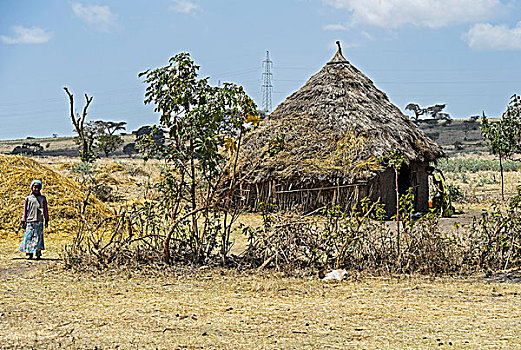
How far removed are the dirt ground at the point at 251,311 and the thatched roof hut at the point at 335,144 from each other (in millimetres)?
5904

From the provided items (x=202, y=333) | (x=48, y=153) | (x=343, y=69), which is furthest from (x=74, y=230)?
(x=48, y=153)

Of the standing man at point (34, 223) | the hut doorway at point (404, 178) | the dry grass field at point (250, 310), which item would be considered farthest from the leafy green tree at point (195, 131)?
the hut doorway at point (404, 178)

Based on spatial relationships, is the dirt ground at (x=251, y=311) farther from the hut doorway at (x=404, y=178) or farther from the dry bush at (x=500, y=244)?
the hut doorway at (x=404, y=178)

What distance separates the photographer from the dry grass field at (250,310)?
15.2 ft

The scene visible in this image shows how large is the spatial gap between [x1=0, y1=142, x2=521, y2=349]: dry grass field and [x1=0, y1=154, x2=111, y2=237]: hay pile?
361cm

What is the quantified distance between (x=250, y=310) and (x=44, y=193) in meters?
8.08

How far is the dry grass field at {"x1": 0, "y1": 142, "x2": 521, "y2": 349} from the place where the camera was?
4.63m

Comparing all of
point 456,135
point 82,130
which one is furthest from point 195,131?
point 456,135

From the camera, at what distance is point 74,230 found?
11.7m

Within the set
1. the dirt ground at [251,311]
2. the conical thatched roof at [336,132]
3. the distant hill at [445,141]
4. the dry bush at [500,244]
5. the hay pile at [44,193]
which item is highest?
the distant hill at [445,141]

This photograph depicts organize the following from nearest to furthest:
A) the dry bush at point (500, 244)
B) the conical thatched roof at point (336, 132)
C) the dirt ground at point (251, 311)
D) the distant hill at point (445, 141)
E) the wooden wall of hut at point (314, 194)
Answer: the dirt ground at point (251, 311)
the dry bush at point (500, 244)
the wooden wall of hut at point (314, 194)
the conical thatched roof at point (336, 132)
the distant hill at point (445, 141)

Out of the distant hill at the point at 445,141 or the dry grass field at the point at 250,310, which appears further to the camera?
the distant hill at the point at 445,141

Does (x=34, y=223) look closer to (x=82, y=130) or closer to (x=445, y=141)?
(x=82, y=130)

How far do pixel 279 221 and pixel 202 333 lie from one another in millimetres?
3104
